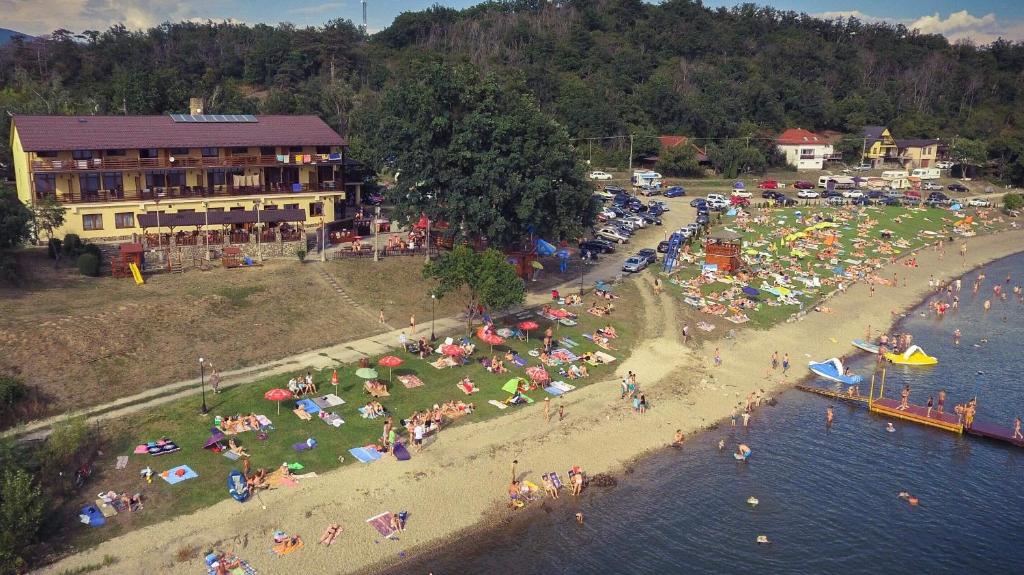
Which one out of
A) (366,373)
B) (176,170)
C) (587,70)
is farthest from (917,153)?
(366,373)

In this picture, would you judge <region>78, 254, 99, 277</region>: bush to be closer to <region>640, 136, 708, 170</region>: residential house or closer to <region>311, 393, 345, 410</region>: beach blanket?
<region>311, 393, 345, 410</region>: beach blanket

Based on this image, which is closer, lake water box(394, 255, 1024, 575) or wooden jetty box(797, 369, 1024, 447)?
lake water box(394, 255, 1024, 575)

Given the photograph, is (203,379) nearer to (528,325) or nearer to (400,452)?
(400,452)

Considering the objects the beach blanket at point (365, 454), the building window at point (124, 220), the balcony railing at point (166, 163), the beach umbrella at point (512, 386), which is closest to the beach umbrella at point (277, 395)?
the beach blanket at point (365, 454)

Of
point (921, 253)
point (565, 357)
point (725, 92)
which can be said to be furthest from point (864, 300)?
point (725, 92)

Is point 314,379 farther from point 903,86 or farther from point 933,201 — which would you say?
point 903,86

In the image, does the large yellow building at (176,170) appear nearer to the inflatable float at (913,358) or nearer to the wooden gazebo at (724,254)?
the wooden gazebo at (724,254)

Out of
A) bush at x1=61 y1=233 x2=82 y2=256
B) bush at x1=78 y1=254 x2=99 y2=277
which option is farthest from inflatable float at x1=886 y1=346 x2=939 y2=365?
bush at x1=61 y1=233 x2=82 y2=256
